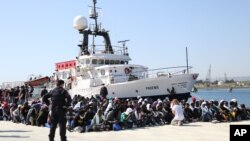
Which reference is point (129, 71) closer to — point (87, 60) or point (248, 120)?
point (87, 60)

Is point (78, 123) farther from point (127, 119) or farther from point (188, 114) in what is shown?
point (188, 114)

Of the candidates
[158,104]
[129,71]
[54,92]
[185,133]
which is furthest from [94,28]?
[54,92]

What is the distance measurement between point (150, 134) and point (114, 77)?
16848 millimetres

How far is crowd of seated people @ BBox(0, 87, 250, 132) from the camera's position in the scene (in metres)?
14.4

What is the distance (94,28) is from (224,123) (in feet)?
79.0

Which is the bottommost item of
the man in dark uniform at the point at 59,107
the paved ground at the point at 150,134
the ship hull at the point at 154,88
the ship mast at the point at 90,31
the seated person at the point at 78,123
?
the paved ground at the point at 150,134

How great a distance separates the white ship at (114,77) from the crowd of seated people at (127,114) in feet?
36.1

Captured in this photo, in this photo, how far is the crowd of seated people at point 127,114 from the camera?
47.2 feet

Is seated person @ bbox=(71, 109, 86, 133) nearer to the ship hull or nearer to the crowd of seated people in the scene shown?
the crowd of seated people

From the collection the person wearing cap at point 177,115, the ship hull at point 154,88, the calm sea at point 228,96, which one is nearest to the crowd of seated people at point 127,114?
the person wearing cap at point 177,115

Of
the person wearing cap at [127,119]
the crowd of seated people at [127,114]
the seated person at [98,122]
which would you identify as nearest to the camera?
the seated person at [98,122]

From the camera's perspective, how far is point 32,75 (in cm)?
3881

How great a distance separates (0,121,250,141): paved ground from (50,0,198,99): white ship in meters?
13.8

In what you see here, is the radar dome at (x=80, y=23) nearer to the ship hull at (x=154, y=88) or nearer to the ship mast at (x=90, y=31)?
the ship mast at (x=90, y=31)
